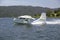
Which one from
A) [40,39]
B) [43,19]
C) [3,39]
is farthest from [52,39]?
[43,19]

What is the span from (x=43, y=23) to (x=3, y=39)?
1631 inches

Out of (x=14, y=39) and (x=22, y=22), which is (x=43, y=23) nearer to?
(x=22, y=22)

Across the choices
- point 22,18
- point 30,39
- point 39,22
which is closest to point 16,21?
point 22,18

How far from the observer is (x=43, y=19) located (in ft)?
243

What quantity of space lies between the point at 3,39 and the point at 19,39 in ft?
7.32

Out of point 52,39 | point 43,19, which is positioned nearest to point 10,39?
point 52,39

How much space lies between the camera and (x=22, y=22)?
76062 millimetres

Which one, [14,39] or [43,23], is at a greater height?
[14,39]

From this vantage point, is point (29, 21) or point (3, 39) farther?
point (29, 21)

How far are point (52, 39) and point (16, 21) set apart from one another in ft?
143

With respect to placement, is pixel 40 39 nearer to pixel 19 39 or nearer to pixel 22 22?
pixel 19 39

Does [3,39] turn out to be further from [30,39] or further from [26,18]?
[26,18]

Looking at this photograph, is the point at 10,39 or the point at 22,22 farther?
A: the point at 22,22

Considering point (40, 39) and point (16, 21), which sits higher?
point (40, 39)
